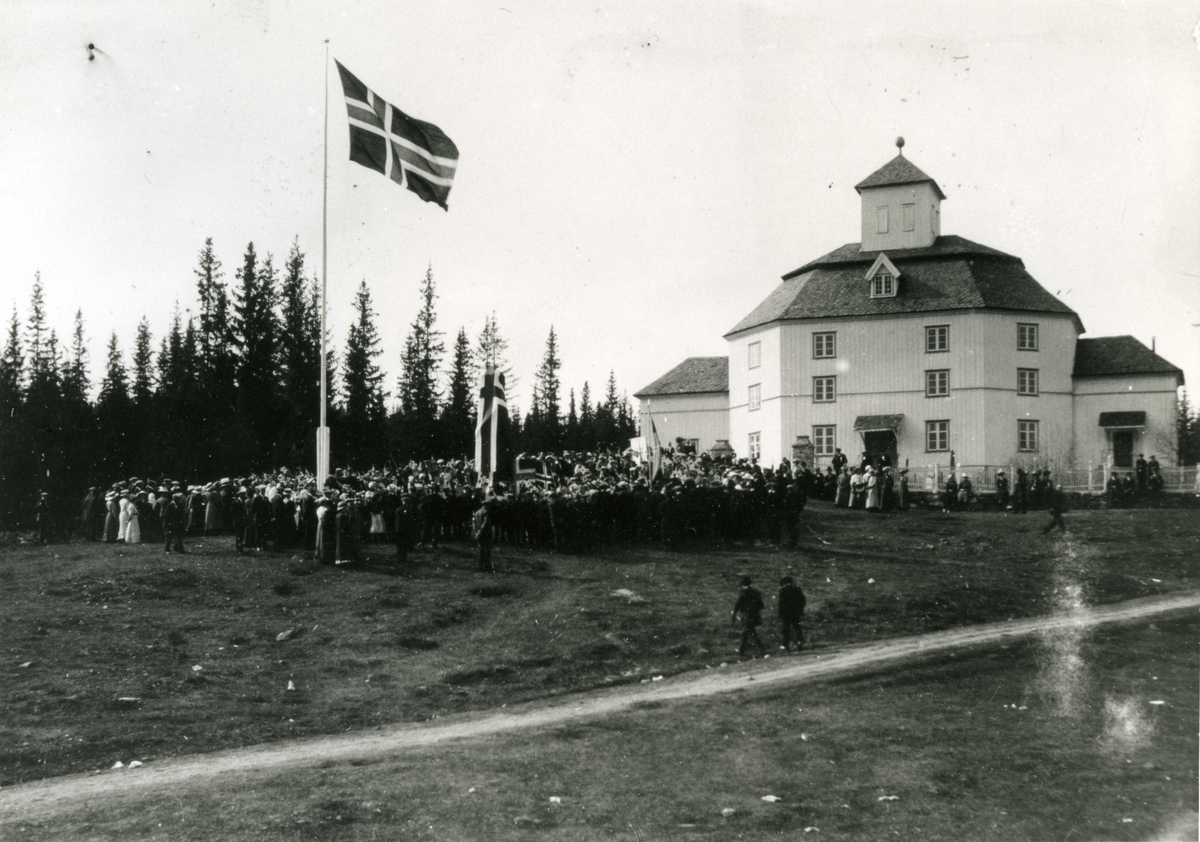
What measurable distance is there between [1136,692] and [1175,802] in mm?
3879

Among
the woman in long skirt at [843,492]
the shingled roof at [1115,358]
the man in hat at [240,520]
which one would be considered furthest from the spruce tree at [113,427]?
the shingled roof at [1115,358]

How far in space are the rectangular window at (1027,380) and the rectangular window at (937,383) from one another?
3.01 m

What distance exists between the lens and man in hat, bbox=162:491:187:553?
81.9ft

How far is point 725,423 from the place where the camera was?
51125mm

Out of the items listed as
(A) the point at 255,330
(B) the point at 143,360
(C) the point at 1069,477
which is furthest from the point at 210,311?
(C) the point at 1069,477

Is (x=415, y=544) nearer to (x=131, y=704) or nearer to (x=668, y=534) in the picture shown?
(x=668, y=534)

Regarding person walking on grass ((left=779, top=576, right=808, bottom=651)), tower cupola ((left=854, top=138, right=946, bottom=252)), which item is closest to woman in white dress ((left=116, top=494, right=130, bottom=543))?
person walking on grass ((left=779, top=576, right=808, bottom=651))

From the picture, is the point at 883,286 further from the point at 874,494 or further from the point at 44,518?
the point at 44,518

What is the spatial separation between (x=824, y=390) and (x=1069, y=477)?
11096 millimetres

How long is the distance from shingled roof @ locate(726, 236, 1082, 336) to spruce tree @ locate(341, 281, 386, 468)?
2210 cm

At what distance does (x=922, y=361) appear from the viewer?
4391 cm

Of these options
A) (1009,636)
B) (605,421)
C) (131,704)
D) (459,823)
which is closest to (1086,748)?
(1009,636)

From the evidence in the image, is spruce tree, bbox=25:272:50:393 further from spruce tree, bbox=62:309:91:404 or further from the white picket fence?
the white picket fence

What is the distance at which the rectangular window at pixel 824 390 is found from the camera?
44.9 metres
